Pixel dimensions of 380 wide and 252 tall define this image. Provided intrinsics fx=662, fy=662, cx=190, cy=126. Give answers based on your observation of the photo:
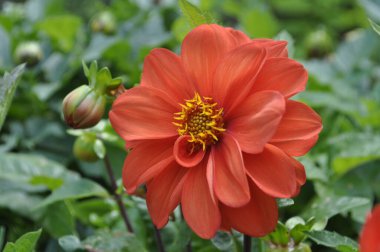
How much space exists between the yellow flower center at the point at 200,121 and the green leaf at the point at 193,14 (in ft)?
0.31

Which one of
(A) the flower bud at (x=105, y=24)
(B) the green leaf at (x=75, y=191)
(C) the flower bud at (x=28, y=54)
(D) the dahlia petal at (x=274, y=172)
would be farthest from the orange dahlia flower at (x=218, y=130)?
(A) the flower bud at (x=105, y=24)

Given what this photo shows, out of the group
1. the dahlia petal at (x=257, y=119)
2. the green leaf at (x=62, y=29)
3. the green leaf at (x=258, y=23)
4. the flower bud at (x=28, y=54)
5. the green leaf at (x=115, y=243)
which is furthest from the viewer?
the green leaf at (x=258, y=23)

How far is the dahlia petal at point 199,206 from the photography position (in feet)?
1.99

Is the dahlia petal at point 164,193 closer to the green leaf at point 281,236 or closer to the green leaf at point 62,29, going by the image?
the green leaf at point 281,236

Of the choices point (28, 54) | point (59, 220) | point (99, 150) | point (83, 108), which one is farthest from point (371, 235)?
point (28, 54)

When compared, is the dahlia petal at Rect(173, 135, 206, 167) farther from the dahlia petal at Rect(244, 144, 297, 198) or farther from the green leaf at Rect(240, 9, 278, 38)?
the green leaf at Rect(240, 9, 278, 38)

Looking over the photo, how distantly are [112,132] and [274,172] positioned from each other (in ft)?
1.29

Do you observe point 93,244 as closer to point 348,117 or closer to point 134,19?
point 348,117

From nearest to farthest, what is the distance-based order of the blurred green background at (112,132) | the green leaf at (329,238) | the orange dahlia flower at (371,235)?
the orange dahlia flower at (371,235) → the green leaf at (329,238) → the blurred green background at (112,132)

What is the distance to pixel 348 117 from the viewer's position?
1238 mm

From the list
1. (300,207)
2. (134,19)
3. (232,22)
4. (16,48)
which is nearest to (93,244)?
(300,207)

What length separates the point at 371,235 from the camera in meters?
0.48

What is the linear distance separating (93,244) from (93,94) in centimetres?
20

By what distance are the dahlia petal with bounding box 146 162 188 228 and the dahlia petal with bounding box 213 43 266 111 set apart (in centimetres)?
8
